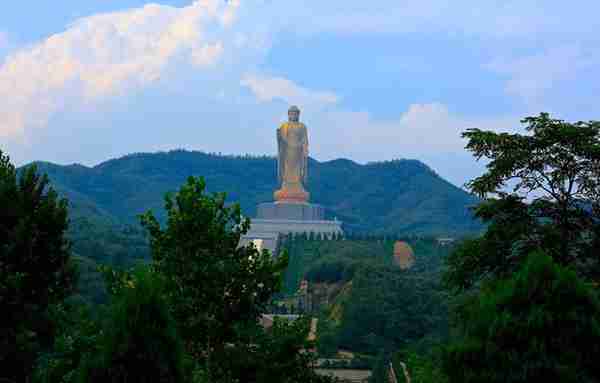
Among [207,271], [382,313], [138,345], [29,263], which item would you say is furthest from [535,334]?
[382,313]

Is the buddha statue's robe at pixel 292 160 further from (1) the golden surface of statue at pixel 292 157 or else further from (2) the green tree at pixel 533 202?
(2) the green tree at pixel 533 202

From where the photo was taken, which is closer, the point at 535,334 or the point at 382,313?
the point at 535,334

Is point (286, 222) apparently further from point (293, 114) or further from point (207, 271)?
point (207, 271)

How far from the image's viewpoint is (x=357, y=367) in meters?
46.1

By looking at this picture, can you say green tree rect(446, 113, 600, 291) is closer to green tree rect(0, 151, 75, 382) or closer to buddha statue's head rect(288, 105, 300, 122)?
green tree rect(0, 151, 75, 382)

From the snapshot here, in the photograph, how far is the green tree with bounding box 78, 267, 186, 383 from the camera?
38.1ft

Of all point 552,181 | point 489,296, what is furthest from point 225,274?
point 552,181

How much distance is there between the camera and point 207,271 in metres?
16.2

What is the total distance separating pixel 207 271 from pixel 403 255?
66.6 m

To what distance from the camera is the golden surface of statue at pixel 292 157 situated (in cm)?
7938

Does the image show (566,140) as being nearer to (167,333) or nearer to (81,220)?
(167,333)

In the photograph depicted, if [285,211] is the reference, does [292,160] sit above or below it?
above

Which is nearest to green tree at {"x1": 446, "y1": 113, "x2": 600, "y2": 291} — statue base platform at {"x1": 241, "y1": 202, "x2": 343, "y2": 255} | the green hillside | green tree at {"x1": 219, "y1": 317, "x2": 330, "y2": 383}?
green tree at {"x1": 219, "y1": 317, "x2": 330, "y2": 383}

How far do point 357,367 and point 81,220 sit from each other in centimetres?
5181
